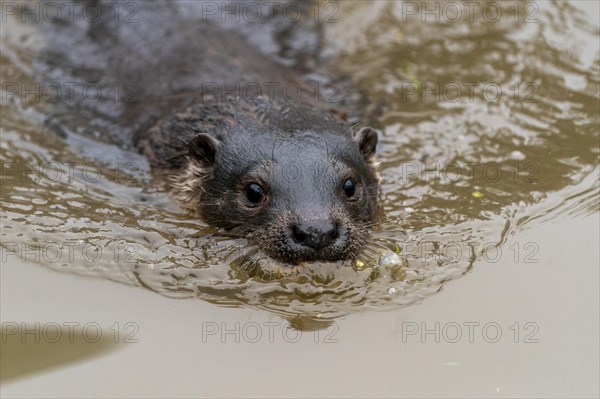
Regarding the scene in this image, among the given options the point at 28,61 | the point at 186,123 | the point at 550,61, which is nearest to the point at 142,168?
the point at 186,123

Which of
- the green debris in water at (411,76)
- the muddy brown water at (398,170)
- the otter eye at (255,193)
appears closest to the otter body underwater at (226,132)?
the otter eye at (255,193)

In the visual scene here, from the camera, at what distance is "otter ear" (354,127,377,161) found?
772 cm

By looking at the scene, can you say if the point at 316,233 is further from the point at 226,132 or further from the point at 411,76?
the point at 411,76

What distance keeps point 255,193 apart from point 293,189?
0.38 meters

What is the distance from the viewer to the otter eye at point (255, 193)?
708cm

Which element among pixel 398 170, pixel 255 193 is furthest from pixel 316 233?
pixel 398 170

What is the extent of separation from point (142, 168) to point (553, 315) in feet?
12.7

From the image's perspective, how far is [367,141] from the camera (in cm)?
784

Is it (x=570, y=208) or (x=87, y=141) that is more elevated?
(x=87, y=141)

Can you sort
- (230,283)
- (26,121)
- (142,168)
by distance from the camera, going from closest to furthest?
1. (230,283)
2. (142,168)
3. (26,121)

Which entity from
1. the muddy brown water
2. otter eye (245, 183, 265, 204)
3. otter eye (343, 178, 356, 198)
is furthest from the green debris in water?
otter eye (245, 183, 265, 204)

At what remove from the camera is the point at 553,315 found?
22.1 feet

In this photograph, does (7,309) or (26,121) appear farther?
(26,121)

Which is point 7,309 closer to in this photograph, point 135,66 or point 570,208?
point 135,66
